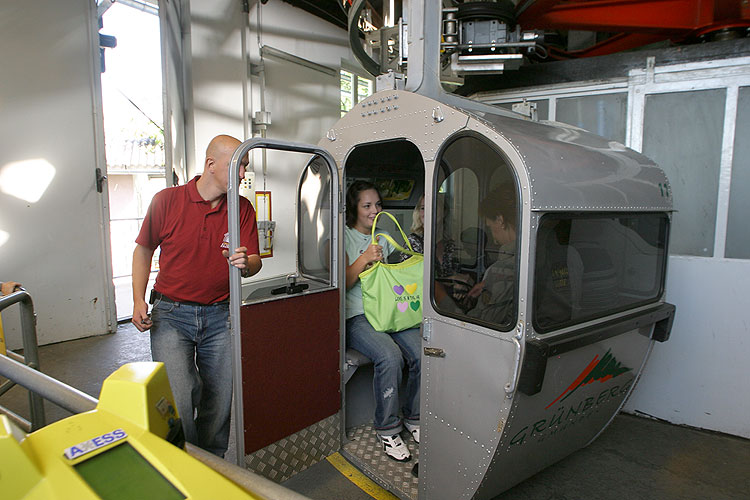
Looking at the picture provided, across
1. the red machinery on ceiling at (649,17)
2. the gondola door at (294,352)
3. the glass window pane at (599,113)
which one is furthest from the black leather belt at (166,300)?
the glass window pane at (599,113)

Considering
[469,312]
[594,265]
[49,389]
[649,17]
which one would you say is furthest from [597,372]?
[649,17]

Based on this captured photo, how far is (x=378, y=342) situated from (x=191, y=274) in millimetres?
1131

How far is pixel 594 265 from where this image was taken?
2.23m

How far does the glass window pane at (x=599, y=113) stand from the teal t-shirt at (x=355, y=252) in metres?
2.01

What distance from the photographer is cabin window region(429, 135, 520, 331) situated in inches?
73.9

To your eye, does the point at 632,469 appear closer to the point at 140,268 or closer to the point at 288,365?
the point at 288,365

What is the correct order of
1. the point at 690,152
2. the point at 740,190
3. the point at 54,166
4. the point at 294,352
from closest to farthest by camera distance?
the point at 294,352, the point at 740,190, the point at 690,152, the point at 54,166

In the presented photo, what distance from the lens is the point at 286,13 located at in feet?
19.3

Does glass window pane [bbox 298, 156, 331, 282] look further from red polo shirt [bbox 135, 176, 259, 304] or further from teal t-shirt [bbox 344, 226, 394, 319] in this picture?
red polo shirt [bbox 135, 176, 259, 304]

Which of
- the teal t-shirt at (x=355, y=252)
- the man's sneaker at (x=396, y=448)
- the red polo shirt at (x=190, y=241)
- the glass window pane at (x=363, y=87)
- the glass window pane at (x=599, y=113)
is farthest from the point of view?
the glass window pane at (x=363, y=87)

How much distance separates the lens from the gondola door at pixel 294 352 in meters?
2.23

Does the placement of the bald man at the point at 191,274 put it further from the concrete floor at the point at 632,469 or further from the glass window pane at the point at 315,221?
the concrete floor at the point at 632,469

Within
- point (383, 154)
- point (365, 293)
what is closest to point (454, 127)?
point (365, 293)

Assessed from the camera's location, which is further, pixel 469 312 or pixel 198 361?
pixel 198 361
